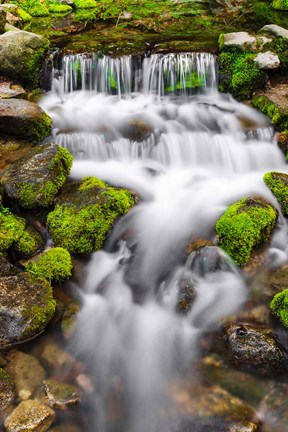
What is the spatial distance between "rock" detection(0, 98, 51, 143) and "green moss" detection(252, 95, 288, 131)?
473cm

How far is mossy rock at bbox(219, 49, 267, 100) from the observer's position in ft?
31.2

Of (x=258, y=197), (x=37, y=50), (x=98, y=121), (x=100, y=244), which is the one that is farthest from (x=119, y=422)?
(x=37, y=50)

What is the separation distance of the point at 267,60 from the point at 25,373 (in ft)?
28.3

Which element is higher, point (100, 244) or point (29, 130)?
point (29, 130)

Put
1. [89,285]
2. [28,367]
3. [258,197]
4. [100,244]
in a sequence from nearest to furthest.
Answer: [28,367], [89,285], [100,244], [258,197]

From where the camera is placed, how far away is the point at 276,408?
13.1ft

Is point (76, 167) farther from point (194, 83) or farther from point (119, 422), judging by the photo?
point (119, 422)

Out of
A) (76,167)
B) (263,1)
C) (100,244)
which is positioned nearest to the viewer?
(100,244)

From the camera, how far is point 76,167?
761cm

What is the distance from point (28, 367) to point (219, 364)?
2086 millimetres

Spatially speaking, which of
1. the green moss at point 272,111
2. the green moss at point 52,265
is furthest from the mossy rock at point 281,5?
the green moss at point 52,265

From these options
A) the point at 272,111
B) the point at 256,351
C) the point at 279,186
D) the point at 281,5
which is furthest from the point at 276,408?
the point at 281,5

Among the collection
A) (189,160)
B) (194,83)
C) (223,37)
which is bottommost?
(189,160)

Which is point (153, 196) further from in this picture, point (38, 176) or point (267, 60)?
point (267, 60)
